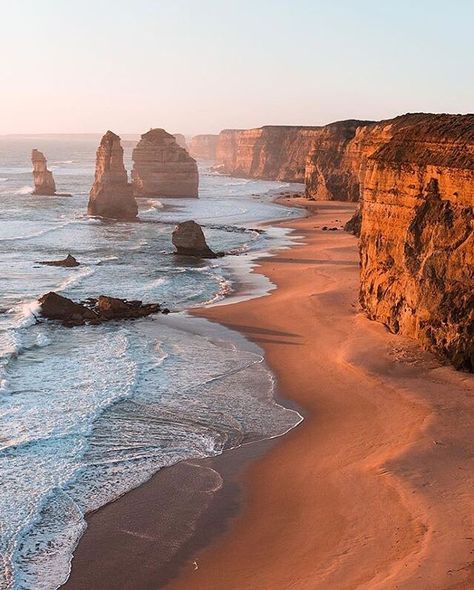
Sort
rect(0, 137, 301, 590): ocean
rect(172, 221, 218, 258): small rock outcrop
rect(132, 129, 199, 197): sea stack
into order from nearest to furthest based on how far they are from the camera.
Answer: rect(0, 137, 301, 590): ocean → rect(172, 221, 218, 258): small rock outcrop → rect(132, 129, 199, 197): sea stack

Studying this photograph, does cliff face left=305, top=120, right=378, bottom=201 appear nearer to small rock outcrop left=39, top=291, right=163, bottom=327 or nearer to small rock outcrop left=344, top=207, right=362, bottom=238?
small rock outcrop left=344, top=207, right=362, bottom=238

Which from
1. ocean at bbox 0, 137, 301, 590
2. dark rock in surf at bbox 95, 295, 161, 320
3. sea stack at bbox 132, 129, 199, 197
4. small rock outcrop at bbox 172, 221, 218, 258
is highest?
sea stack at bbox 132, 129, 199, 197

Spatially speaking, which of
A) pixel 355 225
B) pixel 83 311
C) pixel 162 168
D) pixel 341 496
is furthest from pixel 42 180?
pixel 341 496

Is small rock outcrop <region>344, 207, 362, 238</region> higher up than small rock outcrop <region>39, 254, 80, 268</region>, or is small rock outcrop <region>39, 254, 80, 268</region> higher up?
small rock outcrop <region>344, 207, 362, 238</region>

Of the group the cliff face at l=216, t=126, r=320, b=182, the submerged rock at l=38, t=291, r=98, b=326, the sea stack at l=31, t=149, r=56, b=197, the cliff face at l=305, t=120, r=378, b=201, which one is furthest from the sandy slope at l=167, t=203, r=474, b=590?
the cliff face at l=216, t=126, r=320, b=182

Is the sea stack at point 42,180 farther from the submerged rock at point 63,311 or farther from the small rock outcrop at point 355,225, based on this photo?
the submerged rock at point 63,311

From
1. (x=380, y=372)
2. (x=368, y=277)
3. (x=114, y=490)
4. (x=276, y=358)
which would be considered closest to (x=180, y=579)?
(x=114, y=490)

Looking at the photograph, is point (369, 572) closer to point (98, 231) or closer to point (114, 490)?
point (114, 490)

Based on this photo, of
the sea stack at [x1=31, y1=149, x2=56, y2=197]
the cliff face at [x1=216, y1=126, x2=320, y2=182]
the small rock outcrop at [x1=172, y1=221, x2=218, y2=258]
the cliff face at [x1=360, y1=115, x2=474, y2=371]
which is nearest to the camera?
the cliff face at [x1=360, y1=115, x2=474, y2=371]

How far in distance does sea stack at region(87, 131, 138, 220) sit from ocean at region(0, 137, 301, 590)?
23.7 meters

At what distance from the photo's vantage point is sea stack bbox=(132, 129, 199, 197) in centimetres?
8881

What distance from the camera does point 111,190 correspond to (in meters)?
A: 66.2

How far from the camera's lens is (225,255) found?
150 ft

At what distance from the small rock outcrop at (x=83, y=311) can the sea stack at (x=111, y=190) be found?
37.2 m
